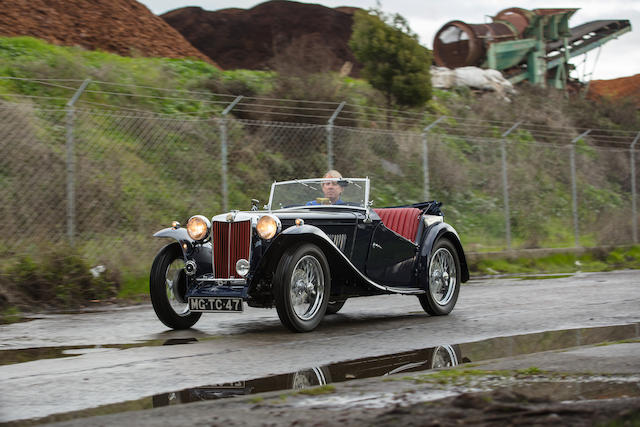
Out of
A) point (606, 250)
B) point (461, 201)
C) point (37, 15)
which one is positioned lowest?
point (606, 250)

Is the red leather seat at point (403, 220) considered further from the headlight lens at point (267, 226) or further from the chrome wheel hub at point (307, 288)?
the headlight lens at point (267, 226)

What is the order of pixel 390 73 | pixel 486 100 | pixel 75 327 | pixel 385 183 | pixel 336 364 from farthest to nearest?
pixel 486 100
pixel 390 73
pixel 385 183
pixel 75 327
pixel 336 364

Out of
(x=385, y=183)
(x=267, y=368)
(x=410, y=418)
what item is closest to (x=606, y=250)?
(x=385, y=183)

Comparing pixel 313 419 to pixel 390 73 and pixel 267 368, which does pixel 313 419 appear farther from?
pixel 390 73

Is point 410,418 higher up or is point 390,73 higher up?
point 390,73

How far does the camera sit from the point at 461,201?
17.7 meters

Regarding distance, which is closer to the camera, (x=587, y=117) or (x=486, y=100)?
(x=486, y=100)

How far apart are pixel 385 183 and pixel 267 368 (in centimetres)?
1060

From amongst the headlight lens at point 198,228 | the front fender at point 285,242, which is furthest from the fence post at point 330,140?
the front fender at point 285,242

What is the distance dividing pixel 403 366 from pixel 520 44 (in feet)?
119

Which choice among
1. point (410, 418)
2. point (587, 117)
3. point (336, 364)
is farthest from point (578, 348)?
point (587, 117)

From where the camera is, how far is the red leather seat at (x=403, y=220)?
9055mm

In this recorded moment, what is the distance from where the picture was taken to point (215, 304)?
718cm

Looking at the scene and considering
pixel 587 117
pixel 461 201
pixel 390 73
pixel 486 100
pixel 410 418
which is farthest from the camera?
pixel 587 117
